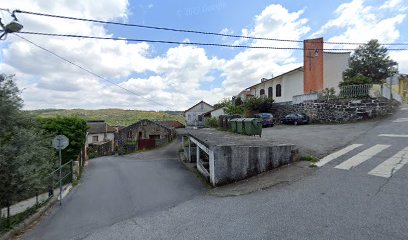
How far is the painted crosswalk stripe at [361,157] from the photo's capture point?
844 cm

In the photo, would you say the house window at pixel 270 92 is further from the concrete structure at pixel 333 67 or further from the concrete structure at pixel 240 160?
the concrete structure at pixel 240 160

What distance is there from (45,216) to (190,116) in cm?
5294

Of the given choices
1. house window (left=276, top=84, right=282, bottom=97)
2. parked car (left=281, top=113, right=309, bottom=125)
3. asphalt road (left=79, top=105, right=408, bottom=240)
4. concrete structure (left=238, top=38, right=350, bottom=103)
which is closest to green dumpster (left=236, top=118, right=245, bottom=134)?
asphalt road (left=79, top=105, right=408, bottom=240)

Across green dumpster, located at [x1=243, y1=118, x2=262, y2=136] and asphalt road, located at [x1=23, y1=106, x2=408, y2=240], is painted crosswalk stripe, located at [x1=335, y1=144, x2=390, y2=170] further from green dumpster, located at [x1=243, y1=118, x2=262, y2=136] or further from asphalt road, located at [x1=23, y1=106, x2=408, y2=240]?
green dumpster, located at [x1=243, y1=118, x2=262, y2=136]

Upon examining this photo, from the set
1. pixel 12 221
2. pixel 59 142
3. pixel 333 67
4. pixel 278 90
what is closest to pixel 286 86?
pixel 278 90

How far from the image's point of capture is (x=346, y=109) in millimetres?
20094

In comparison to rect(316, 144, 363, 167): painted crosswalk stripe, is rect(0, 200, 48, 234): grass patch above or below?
below

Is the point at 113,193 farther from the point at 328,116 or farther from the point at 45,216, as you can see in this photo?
the point at 328,116

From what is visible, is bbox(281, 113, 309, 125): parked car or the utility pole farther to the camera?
bbox(281, 113, 309, 125): parked car

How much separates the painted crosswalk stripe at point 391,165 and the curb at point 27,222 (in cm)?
1053

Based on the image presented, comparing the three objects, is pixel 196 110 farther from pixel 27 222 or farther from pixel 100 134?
pixel 27 222

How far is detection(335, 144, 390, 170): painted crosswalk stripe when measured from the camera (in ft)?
27.7

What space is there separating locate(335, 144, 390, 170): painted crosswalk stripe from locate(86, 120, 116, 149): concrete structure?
146 ft

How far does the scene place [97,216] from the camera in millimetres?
7895
